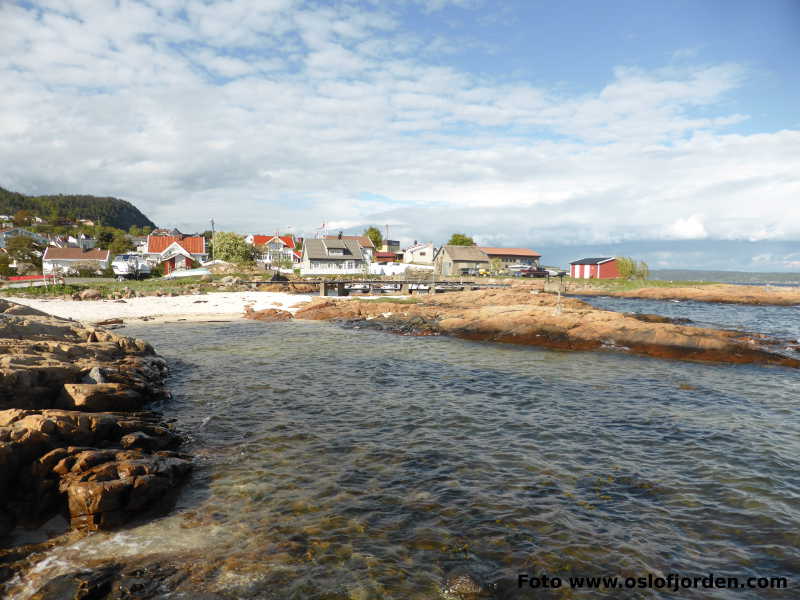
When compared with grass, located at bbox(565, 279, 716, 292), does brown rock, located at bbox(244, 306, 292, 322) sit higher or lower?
lower

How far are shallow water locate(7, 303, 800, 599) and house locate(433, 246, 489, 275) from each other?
78.7m

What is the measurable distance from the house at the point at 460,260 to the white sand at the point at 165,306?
5537cm

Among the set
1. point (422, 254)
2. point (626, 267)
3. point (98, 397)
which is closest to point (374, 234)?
point (422, 254)

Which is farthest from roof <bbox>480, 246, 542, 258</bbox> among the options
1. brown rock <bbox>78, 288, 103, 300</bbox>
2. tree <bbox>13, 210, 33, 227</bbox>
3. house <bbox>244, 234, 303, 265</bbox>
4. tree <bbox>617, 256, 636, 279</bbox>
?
tree <bbox>13, 210, 33, 227</bbox>

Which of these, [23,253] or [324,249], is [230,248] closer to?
[324,249]

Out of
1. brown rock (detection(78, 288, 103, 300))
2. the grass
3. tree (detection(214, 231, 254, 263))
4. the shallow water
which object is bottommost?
the shallow water

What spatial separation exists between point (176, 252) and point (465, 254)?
61583 millimetres

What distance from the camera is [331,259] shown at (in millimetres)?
80750

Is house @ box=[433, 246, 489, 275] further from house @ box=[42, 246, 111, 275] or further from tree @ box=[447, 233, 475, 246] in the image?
house @ box=[42, 246, 111, 275]

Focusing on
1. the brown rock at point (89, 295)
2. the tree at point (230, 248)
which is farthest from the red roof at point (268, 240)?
the brown rock at point (89, 295)

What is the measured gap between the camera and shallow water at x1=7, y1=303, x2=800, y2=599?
6215mm

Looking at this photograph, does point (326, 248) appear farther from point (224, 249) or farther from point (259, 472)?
point (259, 472)

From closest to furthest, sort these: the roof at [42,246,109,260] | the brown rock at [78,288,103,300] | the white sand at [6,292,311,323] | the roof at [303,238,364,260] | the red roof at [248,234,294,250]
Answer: the white sand at [6,292,311,323]
the brown rock at [78,288,103,300]
the roof at [42,246,109,260]
the roof at [303,238,364,260]
the red roof at [248,234,294,250]

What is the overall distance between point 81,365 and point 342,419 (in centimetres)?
763
